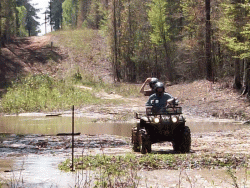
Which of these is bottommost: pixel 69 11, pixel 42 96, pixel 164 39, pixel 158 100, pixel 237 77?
pixel 42 96

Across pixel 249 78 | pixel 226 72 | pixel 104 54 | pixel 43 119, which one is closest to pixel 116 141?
pixel 43 119

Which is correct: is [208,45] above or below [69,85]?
above

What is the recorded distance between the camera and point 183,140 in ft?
38.2

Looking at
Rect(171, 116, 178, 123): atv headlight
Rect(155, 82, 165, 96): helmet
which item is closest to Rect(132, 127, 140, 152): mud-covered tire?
Rect(155, 82, 165, 96): helmet

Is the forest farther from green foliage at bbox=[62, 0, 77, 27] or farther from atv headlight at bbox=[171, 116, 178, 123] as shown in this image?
green foliage at bbox=[62, 0, 77, 27]

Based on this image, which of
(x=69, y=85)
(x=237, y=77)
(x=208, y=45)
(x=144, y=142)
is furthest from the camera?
(x=69, y=85)

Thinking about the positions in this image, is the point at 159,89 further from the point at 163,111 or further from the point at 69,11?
the point at 69,11

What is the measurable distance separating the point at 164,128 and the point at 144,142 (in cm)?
67

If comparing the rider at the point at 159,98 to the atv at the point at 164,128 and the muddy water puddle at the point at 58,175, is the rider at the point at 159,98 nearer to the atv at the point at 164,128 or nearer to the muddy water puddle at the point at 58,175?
the atv at the point at 164,128

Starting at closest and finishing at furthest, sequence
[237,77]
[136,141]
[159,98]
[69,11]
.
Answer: [159,98] → [136,141] → [237,77] → [69,11]

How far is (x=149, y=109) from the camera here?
38.1ft

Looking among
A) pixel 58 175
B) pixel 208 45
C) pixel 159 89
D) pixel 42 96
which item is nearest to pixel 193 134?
pixel 159 89

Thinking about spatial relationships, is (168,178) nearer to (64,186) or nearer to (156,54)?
(64,186)

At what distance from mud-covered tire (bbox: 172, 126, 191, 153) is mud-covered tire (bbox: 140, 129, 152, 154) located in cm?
91
